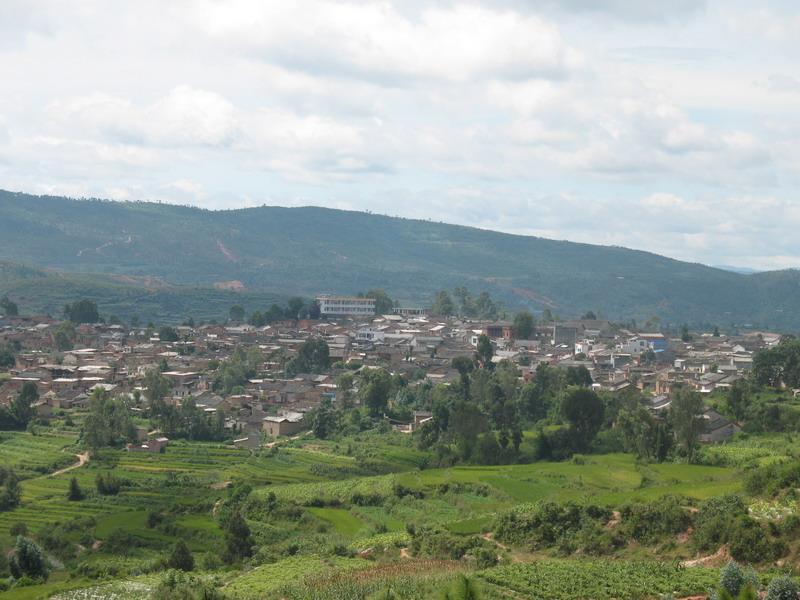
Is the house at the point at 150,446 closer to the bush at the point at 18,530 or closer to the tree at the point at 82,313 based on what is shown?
the bush at the point at 18,530

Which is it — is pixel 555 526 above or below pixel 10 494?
above

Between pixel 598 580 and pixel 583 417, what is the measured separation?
25120 mm

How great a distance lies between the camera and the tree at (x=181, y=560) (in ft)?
101

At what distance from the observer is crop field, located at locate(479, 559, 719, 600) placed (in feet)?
77.1

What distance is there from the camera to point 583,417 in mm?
49281

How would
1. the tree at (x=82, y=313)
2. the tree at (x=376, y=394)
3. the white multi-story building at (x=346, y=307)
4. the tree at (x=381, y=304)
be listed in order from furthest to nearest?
the tree at (x=381, y=304) → the white multi-story building at (x=346, y=307) → the tree at (x=82, y=313) → the tree at (x=376, y=394)

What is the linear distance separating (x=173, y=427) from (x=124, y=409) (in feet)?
8.09

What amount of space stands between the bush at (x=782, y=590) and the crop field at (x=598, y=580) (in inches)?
93.1

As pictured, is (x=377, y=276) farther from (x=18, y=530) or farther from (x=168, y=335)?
(x=18, y=530)

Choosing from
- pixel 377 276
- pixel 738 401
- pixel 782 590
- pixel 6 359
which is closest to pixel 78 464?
pixel 6 359

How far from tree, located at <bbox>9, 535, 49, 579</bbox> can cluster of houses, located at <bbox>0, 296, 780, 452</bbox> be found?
19.6m

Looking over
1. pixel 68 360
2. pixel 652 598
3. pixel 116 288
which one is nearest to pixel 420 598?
pixel 652 598

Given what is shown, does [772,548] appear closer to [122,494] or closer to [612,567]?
[612,567]

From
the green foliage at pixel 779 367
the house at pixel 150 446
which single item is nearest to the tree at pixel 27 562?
the house at pixel 150 446
